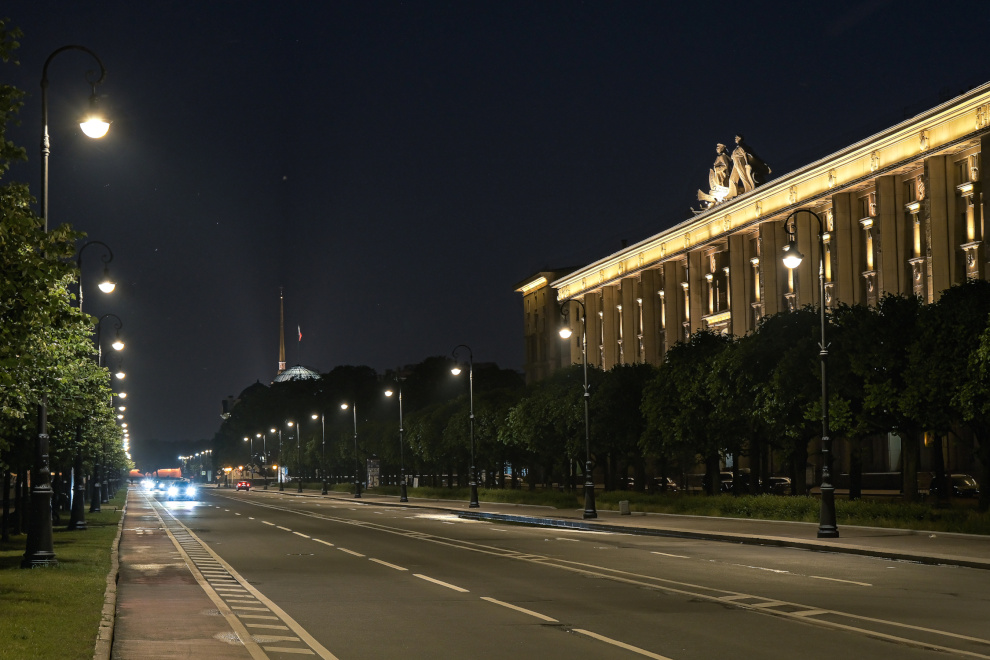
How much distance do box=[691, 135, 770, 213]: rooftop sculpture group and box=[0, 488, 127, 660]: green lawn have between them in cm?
7689

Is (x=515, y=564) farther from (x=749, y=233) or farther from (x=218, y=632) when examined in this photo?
(x=749, y=233)

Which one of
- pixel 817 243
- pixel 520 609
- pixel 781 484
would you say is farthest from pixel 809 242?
pixel 520 609

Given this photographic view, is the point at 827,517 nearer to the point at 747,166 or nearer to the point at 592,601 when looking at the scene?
the point at 592,601

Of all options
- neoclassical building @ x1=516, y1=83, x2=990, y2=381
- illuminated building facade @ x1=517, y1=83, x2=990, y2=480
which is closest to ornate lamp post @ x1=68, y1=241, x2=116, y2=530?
neoclassical building @ x1=516, y1=83, x2=990, y2=381

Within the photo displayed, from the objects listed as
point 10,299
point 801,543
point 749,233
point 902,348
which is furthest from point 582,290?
point 10,299

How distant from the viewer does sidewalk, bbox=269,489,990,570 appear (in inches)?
1120

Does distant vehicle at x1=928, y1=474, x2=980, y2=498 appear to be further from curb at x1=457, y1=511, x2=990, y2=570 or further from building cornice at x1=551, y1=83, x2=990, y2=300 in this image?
curb at x1=457, y1=511, x2=990, y2=570

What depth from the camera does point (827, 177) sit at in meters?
86.3

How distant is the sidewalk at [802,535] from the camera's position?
93.3 ft

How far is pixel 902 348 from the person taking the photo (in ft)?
150

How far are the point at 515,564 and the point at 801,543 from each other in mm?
9243

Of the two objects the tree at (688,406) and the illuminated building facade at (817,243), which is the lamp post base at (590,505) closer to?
the tree at (688,406)

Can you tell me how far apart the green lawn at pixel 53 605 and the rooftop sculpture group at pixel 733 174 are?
76888mm

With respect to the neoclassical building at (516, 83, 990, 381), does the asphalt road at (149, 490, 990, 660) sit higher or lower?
lower
